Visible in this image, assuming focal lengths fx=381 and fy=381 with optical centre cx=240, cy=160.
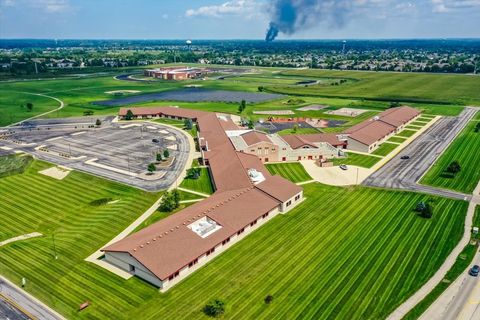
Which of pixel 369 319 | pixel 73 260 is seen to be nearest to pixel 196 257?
pixel 73 260

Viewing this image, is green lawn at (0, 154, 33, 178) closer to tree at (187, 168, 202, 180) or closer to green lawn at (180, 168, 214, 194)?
tree at (187, 168, 202, 180)

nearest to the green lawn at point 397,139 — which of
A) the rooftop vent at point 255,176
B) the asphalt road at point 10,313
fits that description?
the rooftop vent at point 255,176

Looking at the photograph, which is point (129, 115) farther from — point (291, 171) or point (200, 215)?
point (200, 215)

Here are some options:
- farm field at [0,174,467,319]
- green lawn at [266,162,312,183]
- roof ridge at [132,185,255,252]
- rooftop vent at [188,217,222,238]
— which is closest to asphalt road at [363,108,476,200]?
farm field at [0,174,467,319]

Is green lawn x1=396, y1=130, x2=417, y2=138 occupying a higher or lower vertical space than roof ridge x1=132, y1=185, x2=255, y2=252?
higher

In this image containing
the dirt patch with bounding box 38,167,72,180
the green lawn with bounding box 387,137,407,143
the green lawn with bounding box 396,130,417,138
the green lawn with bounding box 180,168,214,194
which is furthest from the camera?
the green lawn with bounding box 396,130,417,138
